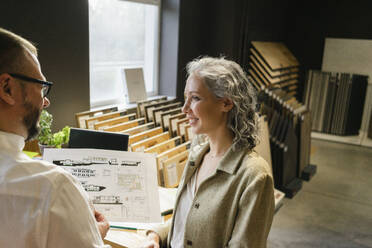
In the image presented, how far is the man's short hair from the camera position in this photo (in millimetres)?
966

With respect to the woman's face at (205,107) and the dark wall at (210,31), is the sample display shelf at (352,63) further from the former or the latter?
the woman's face at (205,107)

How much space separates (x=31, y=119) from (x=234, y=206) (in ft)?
2.79

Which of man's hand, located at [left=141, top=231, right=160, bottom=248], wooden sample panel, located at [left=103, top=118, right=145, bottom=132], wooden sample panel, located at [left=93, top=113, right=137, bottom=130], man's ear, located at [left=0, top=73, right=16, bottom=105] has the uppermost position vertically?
man's ear, located at [left=0, top=73, right=16, bottom=105]

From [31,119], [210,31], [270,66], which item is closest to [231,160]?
[31,119]

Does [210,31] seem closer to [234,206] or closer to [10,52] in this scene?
[234,206]

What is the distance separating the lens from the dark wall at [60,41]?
2566 mm

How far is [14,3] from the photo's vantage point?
2.48 m

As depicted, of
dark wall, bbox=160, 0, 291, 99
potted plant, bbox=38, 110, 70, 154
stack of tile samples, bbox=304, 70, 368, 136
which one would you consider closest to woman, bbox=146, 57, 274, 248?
potted plant, bbox=38, 110, 70, 154

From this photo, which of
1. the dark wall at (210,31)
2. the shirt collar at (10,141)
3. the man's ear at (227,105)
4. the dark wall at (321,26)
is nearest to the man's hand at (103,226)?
the shirt collar at (10,141)

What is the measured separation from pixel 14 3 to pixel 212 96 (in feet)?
5.67

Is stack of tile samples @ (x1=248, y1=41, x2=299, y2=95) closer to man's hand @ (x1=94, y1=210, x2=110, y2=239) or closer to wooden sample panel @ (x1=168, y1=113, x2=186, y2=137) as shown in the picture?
wooden sample panel @ (x1=168, y1=113, x2=186, y2=137)

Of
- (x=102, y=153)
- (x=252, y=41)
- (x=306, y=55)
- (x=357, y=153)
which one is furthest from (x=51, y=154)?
(x=306, y=55)

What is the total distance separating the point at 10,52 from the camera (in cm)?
98

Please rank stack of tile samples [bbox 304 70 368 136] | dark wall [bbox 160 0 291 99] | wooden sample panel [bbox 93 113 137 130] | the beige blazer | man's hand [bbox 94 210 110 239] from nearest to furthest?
man's hand [bbox 94 210 110 239]
the beige blazer
wooden sample panel [bbox 93 113 137 130]
dark wall [bbox 160 0 291 99]
stack of tile samples [bbox 304 70 368 136]
